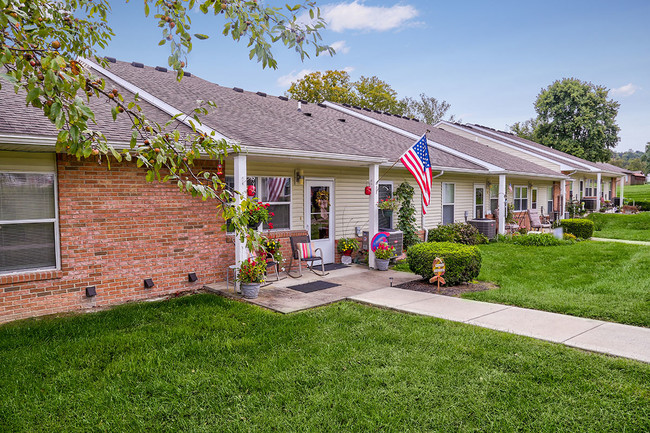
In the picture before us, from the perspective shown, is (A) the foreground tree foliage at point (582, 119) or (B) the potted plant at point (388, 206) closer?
(B) the potted plant at point (388, 206)

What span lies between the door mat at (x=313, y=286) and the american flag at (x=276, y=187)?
230 cm

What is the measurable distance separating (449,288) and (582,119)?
38.4 meters

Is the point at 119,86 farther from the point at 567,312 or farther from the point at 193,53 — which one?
the point at 567,312

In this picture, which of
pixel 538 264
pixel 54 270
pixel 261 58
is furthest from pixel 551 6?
pixel 54 270

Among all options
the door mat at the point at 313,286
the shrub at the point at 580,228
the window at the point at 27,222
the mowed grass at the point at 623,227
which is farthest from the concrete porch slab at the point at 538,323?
the mowed grass at the point at 623,227

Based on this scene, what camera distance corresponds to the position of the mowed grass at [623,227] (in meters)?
17.1

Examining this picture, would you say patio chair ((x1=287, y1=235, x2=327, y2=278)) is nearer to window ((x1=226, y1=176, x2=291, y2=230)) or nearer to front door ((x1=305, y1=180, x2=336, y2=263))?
window ((x1=226, y1=176, x2=291, y2=230))

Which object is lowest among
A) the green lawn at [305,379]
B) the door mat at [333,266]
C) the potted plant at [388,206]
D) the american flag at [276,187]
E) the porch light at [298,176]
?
the green lawn at [305,379]

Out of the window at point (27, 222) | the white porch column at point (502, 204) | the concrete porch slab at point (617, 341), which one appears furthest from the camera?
the white porch column at point (502, 204)

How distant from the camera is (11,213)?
6242 millimetres

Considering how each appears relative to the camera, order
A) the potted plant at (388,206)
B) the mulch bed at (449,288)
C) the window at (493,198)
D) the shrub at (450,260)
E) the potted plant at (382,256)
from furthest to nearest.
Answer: the window at (493,198)
the potted plant at (388,206)
the potted plant at (382,256)
the shrub at (450,260)
the mulch bed at (449,288)

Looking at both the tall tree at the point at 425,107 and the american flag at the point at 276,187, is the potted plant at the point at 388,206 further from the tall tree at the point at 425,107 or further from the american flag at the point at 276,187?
the tall tree at the point at 425,107

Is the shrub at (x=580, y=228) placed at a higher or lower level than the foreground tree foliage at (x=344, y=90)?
lower

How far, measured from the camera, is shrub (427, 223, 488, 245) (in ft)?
44.9
